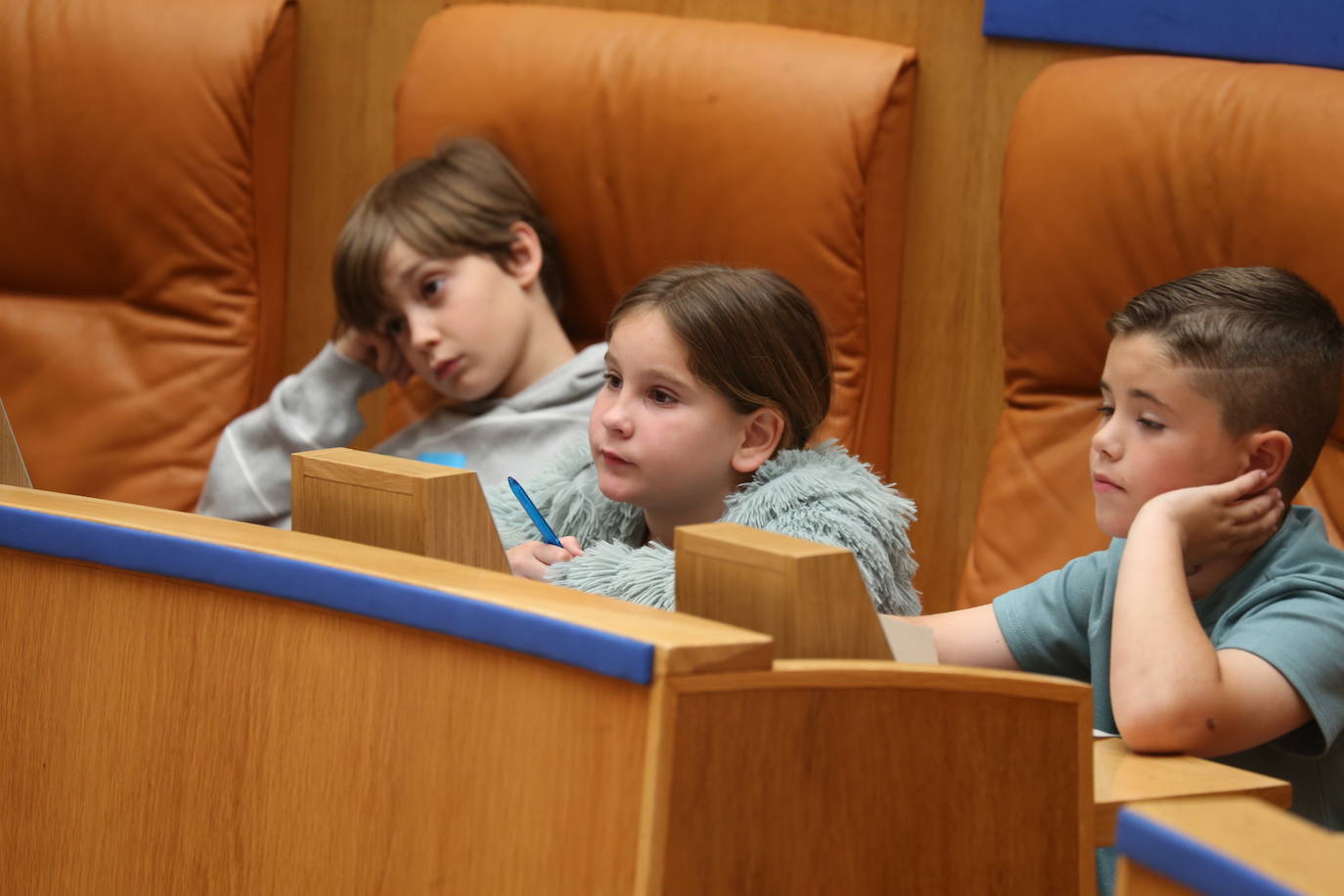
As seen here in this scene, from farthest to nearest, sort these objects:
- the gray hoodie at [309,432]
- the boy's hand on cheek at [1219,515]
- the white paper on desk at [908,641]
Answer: the gray hoodie at [309,432], the boy's hand on cheek at [1219,515], the white paper on desk at [908,641]

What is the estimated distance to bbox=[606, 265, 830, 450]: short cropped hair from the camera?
138 centimetres

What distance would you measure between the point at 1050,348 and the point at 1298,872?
1.16 metres

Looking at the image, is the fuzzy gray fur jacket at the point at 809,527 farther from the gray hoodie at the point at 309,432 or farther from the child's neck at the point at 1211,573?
the gray hoodie at the point at 309,432

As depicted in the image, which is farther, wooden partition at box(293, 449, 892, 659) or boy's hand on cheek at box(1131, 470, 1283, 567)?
boy's hand on cheek at box(1131, 470, 1283, 567)

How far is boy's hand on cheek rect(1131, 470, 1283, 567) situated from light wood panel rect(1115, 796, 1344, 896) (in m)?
0.47

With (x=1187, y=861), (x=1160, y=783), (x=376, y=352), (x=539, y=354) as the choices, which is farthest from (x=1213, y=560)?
(x=376, y=352)

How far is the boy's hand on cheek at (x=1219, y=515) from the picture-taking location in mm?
1112

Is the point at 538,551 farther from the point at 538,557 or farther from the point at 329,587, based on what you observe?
the point at 329,587

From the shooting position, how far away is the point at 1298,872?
0.58 metres

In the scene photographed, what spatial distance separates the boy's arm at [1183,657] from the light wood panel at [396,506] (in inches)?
17.3

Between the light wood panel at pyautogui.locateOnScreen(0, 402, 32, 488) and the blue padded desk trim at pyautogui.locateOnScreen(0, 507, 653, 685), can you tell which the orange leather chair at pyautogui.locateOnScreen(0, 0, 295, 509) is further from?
the blue padded desk trim at pyautogui.locateOnScreen(0, 507, 653, 685)

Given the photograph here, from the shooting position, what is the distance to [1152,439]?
1175mm

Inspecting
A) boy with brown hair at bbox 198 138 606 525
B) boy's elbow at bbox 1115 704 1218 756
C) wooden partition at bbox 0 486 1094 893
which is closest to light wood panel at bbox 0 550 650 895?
wooden partition at bbox 0 486 1094 893

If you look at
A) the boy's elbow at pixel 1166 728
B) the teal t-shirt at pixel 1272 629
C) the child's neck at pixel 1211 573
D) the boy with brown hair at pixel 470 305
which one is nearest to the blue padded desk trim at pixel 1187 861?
the boy's elbow at pixel 1166 728
